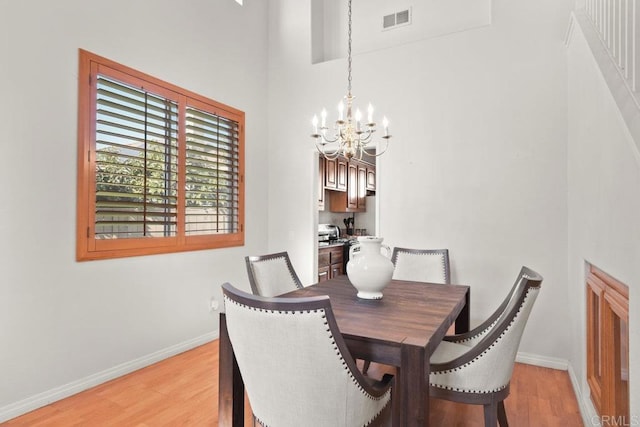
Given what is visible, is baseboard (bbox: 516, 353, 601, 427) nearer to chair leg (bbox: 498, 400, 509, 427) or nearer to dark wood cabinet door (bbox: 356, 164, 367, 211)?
chair leg (bbox: 498, 400, 509, 427)

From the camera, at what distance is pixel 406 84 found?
11.9 ft

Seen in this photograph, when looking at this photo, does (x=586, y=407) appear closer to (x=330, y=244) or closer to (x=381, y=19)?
(x=330, y=244)

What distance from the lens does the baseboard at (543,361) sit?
9.71 ft

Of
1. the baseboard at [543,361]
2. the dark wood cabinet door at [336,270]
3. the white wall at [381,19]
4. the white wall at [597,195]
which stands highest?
the white wall at [381,19]

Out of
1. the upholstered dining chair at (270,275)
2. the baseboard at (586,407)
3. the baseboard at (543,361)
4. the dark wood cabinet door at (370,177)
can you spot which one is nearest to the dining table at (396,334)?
the upholstered dining chair at (270,275)

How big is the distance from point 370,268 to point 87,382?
7.33 ft

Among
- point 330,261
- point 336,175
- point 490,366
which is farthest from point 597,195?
point 336,175

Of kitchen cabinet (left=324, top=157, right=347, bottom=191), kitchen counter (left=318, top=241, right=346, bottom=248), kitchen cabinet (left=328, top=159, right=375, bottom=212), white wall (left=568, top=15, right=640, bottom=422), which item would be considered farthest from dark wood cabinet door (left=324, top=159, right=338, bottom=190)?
white wall (left=568, top=15, right=640, bottom=422)

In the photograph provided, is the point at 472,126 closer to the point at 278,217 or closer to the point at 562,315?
the point at 562,315

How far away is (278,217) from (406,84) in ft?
6.78

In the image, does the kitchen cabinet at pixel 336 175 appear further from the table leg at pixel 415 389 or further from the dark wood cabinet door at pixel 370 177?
the table leg at pixel 415 389

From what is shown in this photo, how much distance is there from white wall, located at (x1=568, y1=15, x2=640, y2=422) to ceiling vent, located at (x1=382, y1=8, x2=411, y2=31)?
183 centimetres

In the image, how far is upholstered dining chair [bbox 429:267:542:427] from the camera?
5.25ft

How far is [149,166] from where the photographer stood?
3.04 meters
